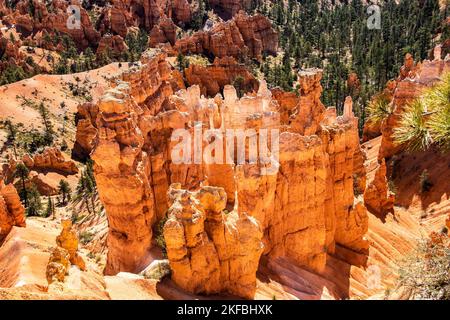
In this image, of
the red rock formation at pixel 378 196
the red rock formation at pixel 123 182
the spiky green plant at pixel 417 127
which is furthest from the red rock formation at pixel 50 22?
the spiky green plant at pixel 417 127

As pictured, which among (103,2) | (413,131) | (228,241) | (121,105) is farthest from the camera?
(103,2)

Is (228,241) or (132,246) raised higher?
(228,241)

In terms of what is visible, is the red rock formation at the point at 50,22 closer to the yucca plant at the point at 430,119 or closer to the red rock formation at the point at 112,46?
the red rock formation at the point at 112,46

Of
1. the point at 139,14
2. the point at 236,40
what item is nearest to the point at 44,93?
the point at 236,40

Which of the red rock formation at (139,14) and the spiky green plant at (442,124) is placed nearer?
the spiky green plant at (442,124)

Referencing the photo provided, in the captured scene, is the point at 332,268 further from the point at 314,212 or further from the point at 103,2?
the point at 103,2
